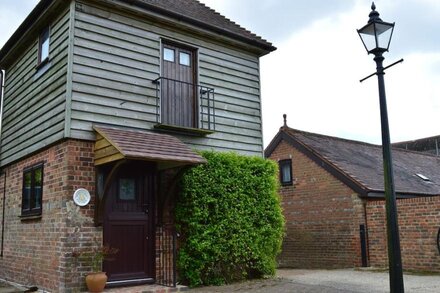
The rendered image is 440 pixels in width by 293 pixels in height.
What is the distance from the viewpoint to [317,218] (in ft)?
49.4

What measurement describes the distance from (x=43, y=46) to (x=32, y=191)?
3.12 m

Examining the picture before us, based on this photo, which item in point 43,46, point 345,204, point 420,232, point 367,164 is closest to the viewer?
point 43,46

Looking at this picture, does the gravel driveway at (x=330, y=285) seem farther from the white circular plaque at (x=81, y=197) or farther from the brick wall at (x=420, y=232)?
the white circular plaque at (x=81, y=197)

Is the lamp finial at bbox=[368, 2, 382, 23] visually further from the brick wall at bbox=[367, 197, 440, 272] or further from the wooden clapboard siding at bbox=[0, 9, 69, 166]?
the brick wall at bbox=[367, 197, 440, 272]

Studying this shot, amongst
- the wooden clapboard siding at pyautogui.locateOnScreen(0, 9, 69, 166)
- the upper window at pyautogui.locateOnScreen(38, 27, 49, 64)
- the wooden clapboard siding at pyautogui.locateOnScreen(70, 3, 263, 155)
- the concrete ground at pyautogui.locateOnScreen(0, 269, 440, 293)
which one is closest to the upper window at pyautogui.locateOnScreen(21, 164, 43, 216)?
the wooden clapboard siding at pyautogui.locateOnScreen(0, 9, 69, 166)

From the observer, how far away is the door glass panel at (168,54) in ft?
32.1

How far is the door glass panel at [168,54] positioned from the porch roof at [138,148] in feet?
6.40

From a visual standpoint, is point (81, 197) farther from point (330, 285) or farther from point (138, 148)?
point (330, 285)

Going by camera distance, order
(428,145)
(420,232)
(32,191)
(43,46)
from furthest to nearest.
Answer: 1. (428,145)
2. (420,232)
3. (43,46)
4. (32,191)

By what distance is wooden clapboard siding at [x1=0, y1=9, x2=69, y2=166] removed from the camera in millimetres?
8492

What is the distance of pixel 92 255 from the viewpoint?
7.79 metres

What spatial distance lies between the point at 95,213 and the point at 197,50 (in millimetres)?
4348

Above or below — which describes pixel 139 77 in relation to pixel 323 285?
above

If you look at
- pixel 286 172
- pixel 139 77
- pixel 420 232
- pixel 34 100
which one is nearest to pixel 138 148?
pixel 139 77
